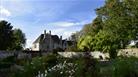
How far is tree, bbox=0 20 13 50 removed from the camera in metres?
77.6

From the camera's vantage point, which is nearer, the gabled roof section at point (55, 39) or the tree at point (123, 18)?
the tree at point (123, 18)

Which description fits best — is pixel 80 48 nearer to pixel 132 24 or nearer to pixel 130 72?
pixel 132 24

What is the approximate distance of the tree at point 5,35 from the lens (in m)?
77.6

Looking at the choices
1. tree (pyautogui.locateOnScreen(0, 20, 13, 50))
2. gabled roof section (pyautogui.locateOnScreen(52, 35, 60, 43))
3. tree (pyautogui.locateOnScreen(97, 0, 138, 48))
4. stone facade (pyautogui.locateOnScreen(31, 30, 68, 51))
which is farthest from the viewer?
gabled roof section (pyautogui.locateOnScreen(52, 35, 60, 43))

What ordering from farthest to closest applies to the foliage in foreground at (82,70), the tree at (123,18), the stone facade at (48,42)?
the stone facade at (48,42) → the tree at (123,18) → the foliage in foreground at (82,70)

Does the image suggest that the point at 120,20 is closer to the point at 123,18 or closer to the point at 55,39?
the point at 123,18

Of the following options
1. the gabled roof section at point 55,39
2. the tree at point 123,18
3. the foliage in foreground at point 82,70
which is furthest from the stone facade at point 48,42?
the foliage in foreground at point 82,70

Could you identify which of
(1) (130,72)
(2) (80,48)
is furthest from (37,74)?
(2) (80,48)

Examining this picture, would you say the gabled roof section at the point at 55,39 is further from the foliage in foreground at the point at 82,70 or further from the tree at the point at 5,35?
the foliage in foreground at the point at 82,70

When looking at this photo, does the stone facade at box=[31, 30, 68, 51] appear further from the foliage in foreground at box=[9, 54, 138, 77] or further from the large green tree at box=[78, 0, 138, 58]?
the foliage in foreground at box=[9, 54, 138, 77]

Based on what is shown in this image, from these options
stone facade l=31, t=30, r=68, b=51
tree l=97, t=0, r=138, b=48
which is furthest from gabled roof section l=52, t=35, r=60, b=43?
tree l=97, t=0, r=138, b=48

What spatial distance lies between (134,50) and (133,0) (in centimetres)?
776

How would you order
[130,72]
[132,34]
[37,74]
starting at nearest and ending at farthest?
[130,72]
[37,74]
[132,34]

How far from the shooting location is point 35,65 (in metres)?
15.8
